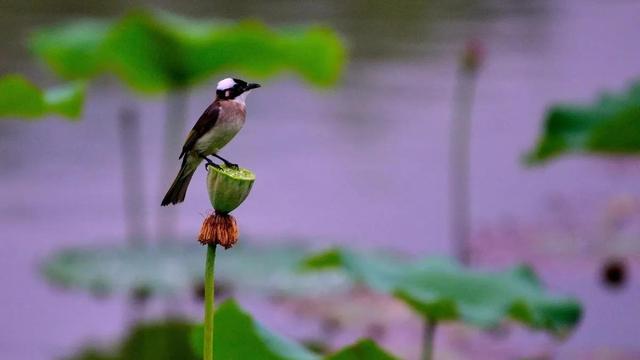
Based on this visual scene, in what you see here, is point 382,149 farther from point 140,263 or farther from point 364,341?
point 364,341

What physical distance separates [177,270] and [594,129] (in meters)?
1.24

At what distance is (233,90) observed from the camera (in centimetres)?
107

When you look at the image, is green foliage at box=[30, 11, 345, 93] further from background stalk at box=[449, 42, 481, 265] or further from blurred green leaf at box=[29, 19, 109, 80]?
background stalk at box=[449, 42, 481, 265]

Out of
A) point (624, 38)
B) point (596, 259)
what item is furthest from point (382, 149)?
point (624, 38)

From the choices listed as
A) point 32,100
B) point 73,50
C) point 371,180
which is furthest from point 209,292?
point 371,180

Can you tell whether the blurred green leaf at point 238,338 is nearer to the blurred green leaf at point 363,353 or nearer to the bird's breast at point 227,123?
the blurred green leaf at point 363,353

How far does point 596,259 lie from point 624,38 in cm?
372

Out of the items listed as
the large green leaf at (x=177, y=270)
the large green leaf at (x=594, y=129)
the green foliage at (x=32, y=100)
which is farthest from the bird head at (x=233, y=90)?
the large green leaf at (x=177, y=270)

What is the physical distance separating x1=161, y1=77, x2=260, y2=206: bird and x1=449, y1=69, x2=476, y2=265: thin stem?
2.37 meters

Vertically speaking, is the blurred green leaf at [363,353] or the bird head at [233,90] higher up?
the bird head at [233,90]

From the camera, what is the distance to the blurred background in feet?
10.6

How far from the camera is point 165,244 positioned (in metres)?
3.40

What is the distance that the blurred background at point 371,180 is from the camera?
10.6 feet

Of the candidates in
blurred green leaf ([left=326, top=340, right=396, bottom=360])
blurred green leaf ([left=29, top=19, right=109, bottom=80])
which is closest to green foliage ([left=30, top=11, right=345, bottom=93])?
blurred green leaf ([left=29, top=19, right=109, bottom=80])
